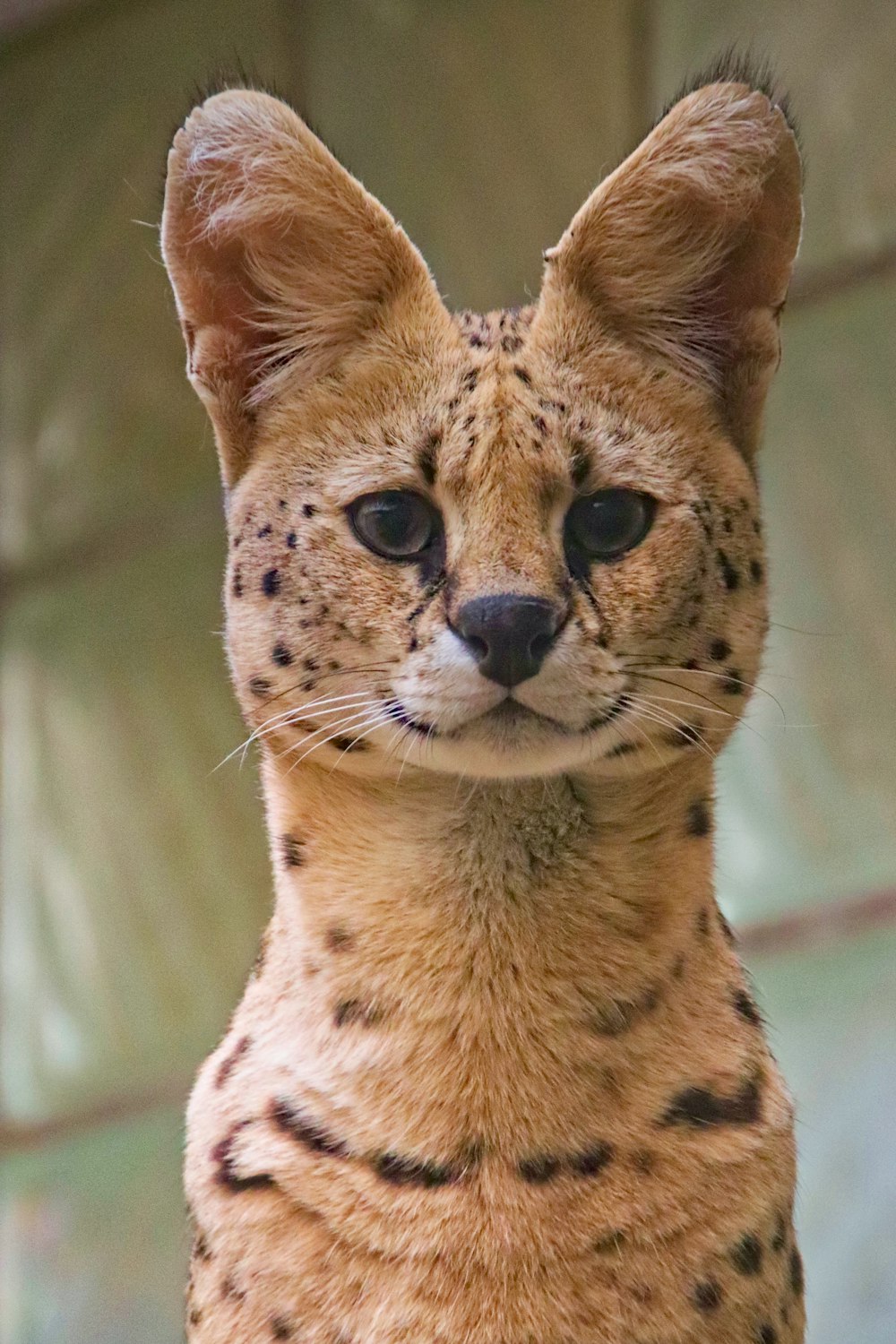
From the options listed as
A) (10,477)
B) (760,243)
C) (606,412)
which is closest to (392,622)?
(606,412)

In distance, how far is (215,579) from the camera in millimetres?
4242

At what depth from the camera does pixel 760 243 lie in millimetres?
1683

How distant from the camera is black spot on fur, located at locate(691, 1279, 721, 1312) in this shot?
4.68ft

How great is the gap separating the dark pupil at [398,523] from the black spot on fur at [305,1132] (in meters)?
0.51

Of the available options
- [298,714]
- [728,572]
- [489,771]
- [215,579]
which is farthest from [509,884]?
[215,579]

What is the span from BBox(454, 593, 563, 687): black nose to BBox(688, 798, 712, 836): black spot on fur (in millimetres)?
316

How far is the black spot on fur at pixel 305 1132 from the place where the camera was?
151 cm

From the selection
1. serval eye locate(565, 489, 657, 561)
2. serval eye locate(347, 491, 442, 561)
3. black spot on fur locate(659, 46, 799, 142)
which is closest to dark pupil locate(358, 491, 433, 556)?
serval eye locate(347, 491, 442, 561)

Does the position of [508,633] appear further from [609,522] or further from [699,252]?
[699,252]

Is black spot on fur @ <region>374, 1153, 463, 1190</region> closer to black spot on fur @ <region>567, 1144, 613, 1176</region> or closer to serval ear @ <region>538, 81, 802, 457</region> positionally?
black spot on fur @ <region>567, 1144, 613, 1176</region>

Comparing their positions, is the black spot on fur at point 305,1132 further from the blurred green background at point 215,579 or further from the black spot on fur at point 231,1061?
the blurred green background at point 215,579

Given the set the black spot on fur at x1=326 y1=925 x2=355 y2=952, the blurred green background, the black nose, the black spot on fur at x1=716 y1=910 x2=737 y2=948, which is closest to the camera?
the black nose

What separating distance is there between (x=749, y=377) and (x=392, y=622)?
484mm

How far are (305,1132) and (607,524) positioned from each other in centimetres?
60
